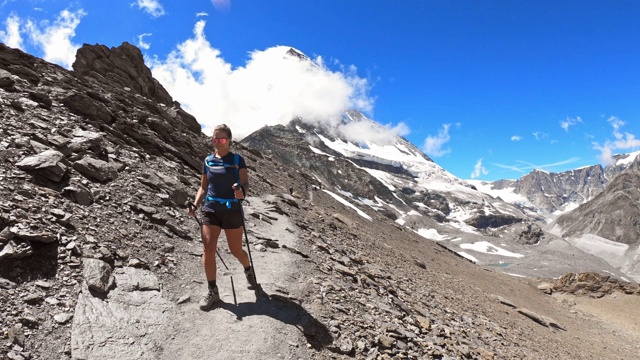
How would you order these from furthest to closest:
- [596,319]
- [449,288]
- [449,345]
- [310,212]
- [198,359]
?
[596,319] < [310,212] < [449,288] < [449,345] < [198,359]

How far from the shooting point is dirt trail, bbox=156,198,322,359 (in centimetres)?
611

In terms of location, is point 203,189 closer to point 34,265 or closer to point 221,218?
point 221,218

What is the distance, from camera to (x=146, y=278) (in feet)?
25.4

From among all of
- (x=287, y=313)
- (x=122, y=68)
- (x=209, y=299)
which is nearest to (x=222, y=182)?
(x=209, y=299)

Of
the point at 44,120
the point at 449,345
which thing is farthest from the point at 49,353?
the point at 44,120

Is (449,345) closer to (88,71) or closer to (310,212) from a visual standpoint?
(310,212)

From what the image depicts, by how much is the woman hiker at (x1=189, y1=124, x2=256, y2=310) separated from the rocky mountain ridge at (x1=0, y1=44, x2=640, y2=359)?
1.06 m

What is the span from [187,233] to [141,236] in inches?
67.1

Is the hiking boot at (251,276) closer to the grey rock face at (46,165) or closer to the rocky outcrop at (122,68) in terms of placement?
the grey rock face at (46,165)

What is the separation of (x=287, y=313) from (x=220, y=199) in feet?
8.55

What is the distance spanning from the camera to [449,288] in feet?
59.4

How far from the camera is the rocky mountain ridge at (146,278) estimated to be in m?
6.07

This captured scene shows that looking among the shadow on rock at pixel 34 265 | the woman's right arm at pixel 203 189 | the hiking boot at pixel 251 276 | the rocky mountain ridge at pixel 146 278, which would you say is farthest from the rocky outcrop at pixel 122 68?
the hiking boot at pixel 251 276

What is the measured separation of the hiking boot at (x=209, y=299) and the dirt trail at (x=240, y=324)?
0.11 metres
